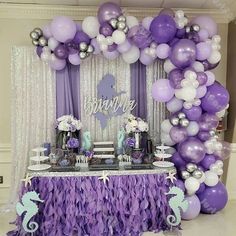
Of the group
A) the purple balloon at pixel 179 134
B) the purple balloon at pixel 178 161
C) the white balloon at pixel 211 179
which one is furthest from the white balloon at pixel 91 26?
the white balloon at pixel 211 179

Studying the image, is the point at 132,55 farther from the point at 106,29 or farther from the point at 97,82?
the point at 97,82

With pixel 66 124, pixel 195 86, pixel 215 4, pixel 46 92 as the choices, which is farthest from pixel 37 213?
pixel 215 4

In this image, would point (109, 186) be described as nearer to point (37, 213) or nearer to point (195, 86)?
point (37, 213)

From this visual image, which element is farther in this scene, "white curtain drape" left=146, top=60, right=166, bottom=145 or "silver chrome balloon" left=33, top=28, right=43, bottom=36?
"white curtain drape" left=146, top=60, right=166, bottom=145

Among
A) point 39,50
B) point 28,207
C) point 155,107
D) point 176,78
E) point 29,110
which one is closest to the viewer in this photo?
point 28,207

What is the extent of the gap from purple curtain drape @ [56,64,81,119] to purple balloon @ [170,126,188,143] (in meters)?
1.04

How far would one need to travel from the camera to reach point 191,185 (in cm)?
322

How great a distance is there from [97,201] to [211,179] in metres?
1.16

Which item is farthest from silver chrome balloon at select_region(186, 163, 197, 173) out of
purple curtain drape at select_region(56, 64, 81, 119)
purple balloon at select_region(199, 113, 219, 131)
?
purple curtain drape at select_region(56, 64, 81, 119)

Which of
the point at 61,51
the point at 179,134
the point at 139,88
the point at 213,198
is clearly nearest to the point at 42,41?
the point at 61,51

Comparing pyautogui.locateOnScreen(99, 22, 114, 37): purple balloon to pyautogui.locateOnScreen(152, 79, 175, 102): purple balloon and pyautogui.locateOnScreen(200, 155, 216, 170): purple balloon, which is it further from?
pyautogui.locateOnScreen(200, 155, 216, 170): purple balloon

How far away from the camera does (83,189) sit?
9.94 ft

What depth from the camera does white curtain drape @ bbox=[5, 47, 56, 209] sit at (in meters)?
3.58

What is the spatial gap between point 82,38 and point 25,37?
2.55 ft
